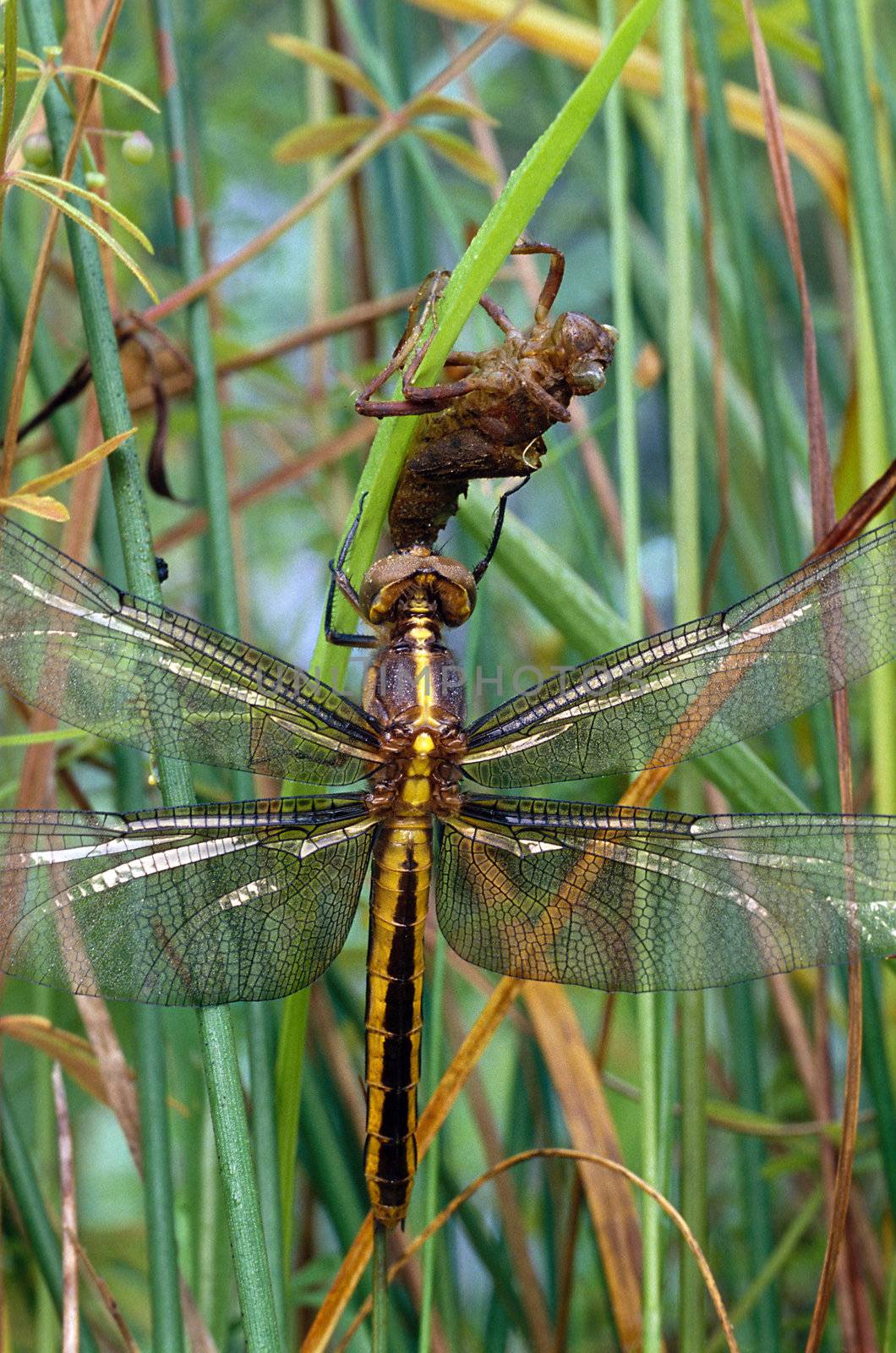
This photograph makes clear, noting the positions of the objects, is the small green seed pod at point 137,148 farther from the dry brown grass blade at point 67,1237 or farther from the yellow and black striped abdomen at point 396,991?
the dry brown grass blade at point 67,1237

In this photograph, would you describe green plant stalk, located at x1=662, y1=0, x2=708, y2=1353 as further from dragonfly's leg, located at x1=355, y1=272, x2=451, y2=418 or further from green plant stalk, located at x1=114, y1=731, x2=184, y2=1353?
green plant stalk, located at x1=114, y1=731, x2=184, y2=1353

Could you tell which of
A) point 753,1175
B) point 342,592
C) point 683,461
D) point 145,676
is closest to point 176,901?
point 145,676

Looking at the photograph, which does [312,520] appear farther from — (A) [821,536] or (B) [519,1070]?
(A) [821,536]

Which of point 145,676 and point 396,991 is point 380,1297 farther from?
point 145,676

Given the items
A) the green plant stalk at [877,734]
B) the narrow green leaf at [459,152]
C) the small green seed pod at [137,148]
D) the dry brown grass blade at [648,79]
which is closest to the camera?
the small green seed pod at [137,148]

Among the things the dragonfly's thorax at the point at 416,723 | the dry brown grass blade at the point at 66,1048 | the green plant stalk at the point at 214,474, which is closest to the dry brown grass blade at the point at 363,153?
the green plant stalk at the point at 214,474

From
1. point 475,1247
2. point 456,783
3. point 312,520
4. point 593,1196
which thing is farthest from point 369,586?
point 312,520
